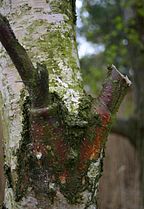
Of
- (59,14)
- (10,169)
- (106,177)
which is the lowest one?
(106,177)

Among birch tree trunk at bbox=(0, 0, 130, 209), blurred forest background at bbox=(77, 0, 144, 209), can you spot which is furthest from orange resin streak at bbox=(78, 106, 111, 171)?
blurred forest background at bbox=(77, 0, 144, 209)

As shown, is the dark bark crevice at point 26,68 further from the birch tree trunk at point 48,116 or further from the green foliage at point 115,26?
the green foliage at point 115,26

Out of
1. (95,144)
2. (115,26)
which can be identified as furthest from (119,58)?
(95,144)

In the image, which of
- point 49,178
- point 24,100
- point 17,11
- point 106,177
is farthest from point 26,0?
point 106,177

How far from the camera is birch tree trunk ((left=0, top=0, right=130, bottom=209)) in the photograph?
667 millimetres

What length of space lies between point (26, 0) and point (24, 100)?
18 centimetres

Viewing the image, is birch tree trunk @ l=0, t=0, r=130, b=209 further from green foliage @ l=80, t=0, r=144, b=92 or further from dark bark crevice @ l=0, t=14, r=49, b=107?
green foliage @ l=80, t=0, r=144, b=92

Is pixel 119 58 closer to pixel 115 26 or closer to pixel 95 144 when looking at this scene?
pixel 115 26

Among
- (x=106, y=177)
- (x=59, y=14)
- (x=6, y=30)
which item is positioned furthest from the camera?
(x=106, y=177)

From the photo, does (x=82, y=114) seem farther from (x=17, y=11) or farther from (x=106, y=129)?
(x=17, y=11)

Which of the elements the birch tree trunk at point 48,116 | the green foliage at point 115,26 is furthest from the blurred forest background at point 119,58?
the birch tree trunk at point 48,116

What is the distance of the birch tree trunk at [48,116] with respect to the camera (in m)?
0.67

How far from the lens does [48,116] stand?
2.20 feet

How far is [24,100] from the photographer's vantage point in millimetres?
743
